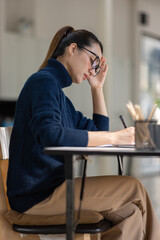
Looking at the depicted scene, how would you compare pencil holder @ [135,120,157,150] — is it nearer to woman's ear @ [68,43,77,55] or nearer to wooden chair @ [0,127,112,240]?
wooden chair @ [0,127,112,240]

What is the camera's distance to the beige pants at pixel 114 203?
4.76 ft

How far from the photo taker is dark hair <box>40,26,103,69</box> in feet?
5.65

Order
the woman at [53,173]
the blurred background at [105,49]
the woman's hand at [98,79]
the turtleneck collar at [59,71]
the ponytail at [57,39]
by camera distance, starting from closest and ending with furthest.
Result: 1. the woman at [53,173]
2. the turtleneck collar at [59,71]
3. the ponytail at [57,39]
4. the woman's hand at [98,79]
5. the blurred background at [105,49]

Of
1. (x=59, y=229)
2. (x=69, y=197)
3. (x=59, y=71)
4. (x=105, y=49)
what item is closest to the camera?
(x=69, y=197)

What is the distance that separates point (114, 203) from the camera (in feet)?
4.76

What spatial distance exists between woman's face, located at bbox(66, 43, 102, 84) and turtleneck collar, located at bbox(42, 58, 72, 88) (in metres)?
0.06

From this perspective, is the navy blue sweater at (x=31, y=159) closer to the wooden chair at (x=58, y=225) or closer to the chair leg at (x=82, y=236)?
the wooden chair at (x=58, y=225)

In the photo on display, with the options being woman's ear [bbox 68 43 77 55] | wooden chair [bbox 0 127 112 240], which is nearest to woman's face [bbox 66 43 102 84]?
woman's ear [bbox 68 43 77 55]

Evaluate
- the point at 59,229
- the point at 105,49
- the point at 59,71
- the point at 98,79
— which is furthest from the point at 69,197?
the point at 105,49

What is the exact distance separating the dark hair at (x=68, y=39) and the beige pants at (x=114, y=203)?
0.62 meters

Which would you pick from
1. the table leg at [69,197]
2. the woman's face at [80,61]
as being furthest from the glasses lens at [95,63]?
the table leg at [69,197]

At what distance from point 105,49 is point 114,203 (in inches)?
156

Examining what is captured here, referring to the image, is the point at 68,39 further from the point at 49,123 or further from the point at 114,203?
the point at 114,203

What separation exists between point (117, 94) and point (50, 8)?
7.09 feet
